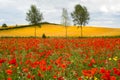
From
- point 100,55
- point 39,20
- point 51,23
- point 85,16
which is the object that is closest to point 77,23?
point 85,16

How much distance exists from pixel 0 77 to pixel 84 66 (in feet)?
10.2

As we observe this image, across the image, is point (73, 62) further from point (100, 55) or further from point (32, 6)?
point (32, 6)

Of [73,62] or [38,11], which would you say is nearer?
[73,62]

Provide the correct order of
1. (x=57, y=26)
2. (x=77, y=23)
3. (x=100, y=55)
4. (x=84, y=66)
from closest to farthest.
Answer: (x=84, y=66), (x=100, y=55), (x=77, y=23), (x=57, y=26)

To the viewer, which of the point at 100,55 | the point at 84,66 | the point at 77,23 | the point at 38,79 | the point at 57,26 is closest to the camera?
the point at 38,79

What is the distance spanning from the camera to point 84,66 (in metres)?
10.3

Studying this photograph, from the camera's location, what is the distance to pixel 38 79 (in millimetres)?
7895

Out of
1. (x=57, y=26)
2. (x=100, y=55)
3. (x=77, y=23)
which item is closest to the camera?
(x=100, y=55)

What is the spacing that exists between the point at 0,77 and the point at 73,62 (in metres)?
3.24

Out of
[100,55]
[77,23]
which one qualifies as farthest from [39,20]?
[100,55]

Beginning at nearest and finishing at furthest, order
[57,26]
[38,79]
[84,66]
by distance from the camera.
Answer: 1. [38,79]
2. [84,66]
3. [57,26]

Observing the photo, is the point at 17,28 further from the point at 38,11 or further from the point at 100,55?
the point at 100,55

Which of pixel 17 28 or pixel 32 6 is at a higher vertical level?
pixel 32 6

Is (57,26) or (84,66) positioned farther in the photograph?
(57,26)
